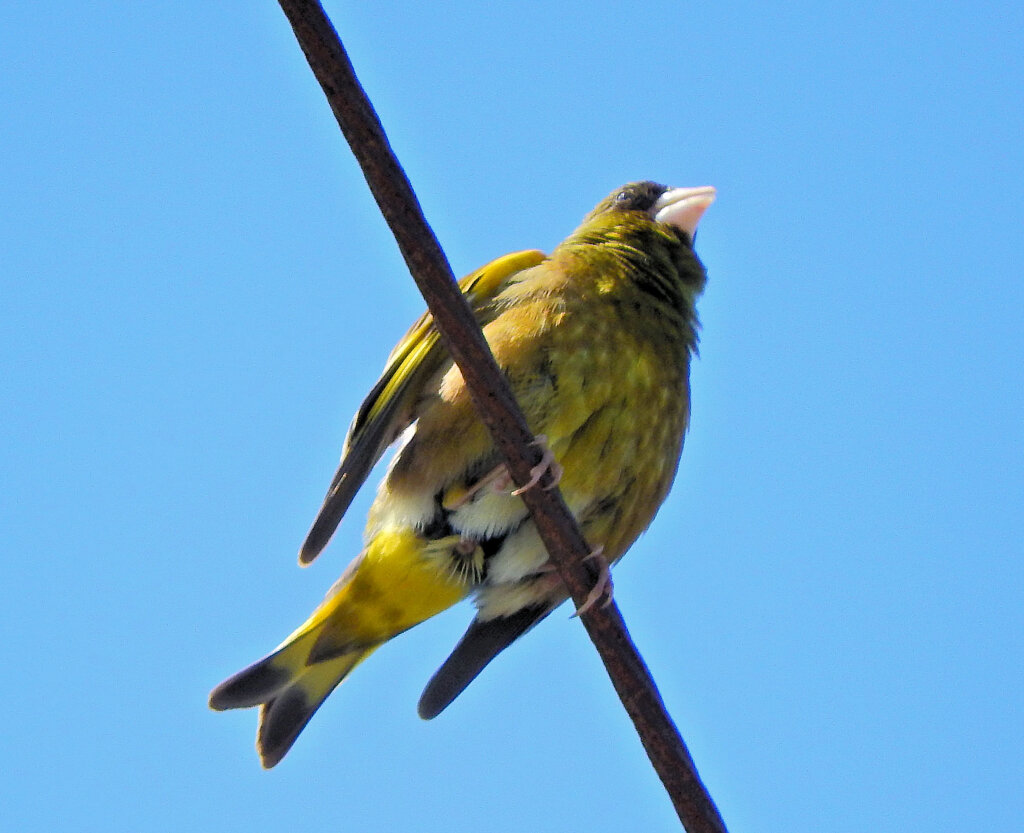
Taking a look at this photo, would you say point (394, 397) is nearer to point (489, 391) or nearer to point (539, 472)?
point (539, 472)

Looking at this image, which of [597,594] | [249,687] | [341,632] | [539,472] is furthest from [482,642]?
[539,472]

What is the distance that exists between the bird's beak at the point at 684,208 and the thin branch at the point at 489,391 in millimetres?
2154

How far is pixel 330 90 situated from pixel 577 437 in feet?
5.76

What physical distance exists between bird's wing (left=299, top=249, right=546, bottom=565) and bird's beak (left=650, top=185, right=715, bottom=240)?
70 centimetres

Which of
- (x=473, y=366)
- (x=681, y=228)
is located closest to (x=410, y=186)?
(x=473, y=366)

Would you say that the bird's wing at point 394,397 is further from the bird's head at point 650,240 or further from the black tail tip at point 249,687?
the black tail tip at point 249,687

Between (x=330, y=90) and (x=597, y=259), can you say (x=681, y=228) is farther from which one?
(x=330, y=90)

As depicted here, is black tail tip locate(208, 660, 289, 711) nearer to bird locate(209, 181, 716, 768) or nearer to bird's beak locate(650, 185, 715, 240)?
bird locate(209, 181, 716, 768)

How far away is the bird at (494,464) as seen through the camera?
358 cm

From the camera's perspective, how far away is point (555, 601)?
402 cm

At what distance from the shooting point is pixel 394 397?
372 centimetres

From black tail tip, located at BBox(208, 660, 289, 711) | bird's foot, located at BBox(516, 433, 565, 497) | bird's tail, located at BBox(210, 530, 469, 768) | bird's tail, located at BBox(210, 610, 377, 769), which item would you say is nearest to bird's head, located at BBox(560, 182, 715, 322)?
bird's tail, located at BBox(210, 530, 469, 768)

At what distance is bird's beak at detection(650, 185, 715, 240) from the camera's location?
4609mm

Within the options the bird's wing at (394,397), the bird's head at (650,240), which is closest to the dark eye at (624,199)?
the bird's head at (650,240)
